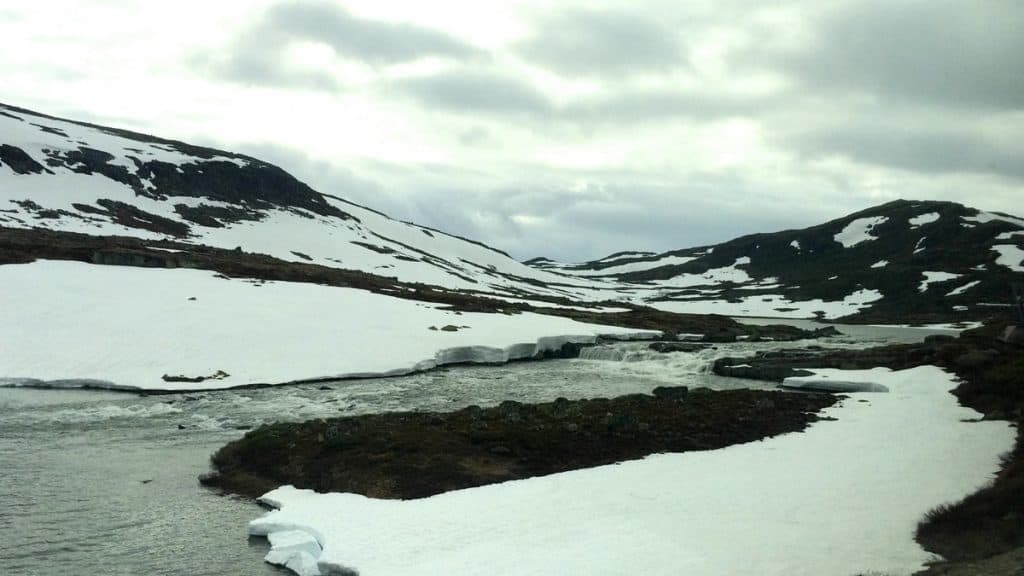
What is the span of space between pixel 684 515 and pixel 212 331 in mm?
39815

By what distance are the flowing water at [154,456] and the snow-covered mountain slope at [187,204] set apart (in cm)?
6824

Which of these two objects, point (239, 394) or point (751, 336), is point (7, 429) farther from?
point (751, 336)

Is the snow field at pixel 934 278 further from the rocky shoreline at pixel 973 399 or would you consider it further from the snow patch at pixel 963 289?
the rocky shoreline at pixel 973 399

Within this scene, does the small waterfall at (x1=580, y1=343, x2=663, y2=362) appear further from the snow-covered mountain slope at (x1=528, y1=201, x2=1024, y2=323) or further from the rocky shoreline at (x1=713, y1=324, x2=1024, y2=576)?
the snow-covered mountain slope at (x1=528, y1=201, x2=1024, y2=323)

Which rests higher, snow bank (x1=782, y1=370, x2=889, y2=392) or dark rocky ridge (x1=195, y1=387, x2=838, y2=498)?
snow bank (x1=782, y1=370, x2=889, y2=392)

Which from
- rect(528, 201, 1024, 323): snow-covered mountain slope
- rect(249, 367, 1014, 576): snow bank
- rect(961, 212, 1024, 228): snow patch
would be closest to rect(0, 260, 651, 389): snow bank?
rect(249, 367, 1014, 576): snow bank

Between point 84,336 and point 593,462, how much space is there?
3616cm

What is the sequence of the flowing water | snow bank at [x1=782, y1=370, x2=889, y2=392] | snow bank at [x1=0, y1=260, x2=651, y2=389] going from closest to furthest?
the flowing water, snow bank at [x1=782, y1=370, x2=889, y2=392], snow bank at [x1=0, y1=260, x2=651, y2=389]

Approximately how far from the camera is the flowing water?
1564 cm

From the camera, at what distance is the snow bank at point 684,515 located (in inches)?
538

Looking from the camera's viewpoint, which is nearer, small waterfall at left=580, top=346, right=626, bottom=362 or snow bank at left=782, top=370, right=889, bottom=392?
snow bank at left=782, top=370, right=889, bottom=392

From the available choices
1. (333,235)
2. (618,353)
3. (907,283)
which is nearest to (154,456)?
(618,353)

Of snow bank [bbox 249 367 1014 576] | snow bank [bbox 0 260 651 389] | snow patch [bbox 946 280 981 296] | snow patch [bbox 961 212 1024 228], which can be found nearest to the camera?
snow bank [bbox 249 367 1014 576]

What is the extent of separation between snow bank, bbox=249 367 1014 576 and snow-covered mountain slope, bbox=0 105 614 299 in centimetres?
9004
